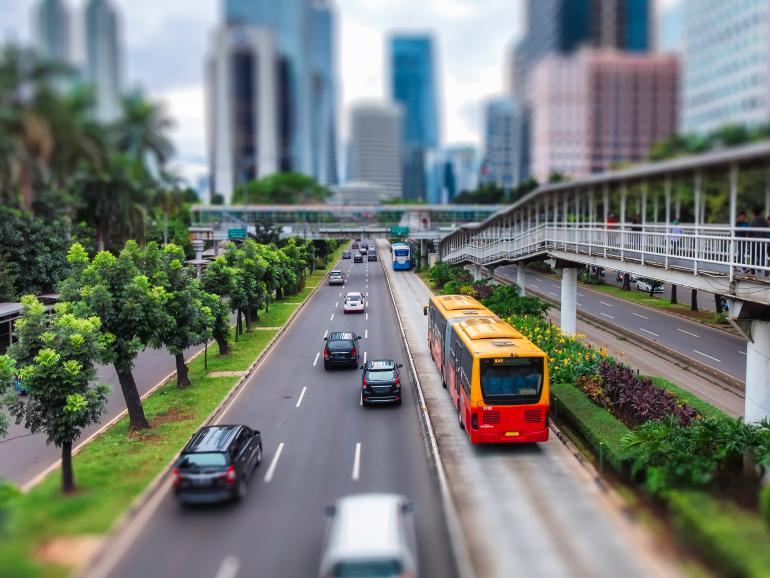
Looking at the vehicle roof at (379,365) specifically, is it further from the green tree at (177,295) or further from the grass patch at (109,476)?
the green tree at (177,295)

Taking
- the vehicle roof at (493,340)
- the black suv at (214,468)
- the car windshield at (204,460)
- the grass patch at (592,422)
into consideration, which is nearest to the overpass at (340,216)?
the vehicle roof at (493,340)

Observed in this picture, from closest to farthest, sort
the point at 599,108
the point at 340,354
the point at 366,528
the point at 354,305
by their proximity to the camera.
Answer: the point at 366,528, the point at 599,108, the point at 340,354, the point at 354,305

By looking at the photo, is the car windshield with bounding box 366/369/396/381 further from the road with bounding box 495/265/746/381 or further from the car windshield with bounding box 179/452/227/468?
the road with bounding box 495/265/746/381

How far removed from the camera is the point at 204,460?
16.9m

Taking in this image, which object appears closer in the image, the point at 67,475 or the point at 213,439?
the point at 213,439

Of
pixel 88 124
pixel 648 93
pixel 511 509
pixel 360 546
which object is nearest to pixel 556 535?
pixel 511 509

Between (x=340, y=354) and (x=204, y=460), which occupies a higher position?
(x=204, y=460)

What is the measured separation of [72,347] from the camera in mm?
20016

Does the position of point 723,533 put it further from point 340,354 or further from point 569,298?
point 569,298

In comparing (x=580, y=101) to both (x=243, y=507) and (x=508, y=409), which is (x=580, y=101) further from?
(x=243, y=507)

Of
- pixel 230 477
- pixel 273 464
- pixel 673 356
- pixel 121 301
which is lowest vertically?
pixel 673 356

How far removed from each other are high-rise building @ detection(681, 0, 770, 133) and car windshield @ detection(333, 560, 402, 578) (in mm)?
8627

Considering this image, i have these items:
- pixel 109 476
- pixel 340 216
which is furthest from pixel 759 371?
pixel 340 216

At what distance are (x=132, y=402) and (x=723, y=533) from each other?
19.4m
